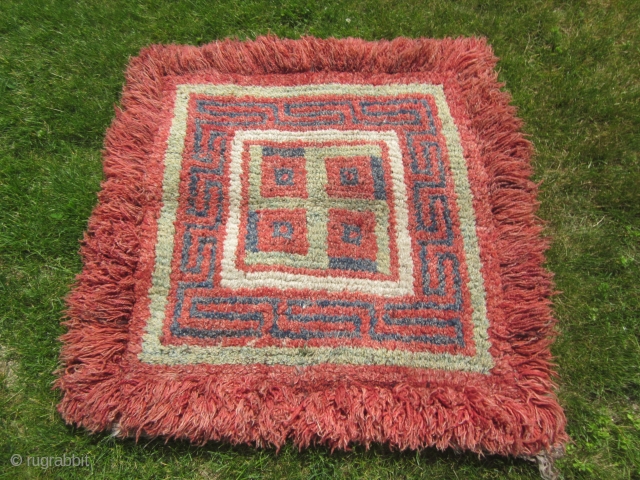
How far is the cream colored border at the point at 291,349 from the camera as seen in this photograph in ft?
3.60

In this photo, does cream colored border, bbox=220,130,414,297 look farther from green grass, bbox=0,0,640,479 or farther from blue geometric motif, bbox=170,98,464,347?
green grass, bbox=0,0,640,479

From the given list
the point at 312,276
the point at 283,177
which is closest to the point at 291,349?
the point at 312,276

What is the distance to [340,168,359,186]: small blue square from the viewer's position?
4.17ft

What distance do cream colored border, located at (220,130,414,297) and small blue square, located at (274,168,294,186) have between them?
100mm

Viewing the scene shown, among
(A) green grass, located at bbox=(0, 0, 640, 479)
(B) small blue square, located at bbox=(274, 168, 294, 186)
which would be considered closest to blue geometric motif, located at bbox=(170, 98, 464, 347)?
(B) small blue square, located at bbox=(274, 168, 294, 186)

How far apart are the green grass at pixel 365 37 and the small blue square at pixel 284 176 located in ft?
1.67

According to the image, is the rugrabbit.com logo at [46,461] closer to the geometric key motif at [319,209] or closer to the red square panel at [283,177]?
the geometric key motif at [319,209]

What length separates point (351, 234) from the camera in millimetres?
1222

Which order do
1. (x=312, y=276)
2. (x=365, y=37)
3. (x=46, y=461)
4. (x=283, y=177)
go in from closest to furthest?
(x=46, y=461), (x=312, y=276), (x=283, y=177), (x=365, y=37)

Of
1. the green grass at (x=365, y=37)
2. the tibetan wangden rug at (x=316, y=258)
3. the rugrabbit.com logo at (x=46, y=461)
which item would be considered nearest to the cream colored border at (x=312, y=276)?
the tibetan wangden rug at (x=316, y=258)

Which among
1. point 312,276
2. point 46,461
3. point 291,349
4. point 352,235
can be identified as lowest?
point 46,461

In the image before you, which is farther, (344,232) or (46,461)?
(344,232)

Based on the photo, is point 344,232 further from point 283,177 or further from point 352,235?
point 283,177

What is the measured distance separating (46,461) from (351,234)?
89 cm
